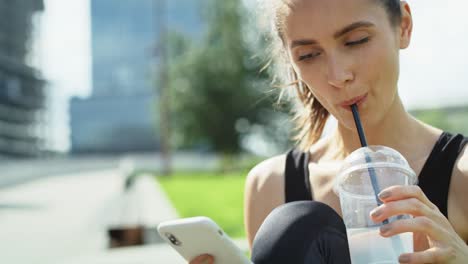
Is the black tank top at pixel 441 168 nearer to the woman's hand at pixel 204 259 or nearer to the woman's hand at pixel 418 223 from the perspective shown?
the woman's hand at pixel 418 223

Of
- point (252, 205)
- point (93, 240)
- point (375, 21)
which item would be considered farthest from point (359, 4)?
point (93, 240)

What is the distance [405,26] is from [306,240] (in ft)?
2.28

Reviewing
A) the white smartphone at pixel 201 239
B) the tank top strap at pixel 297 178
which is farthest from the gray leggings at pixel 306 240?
the tank top strap at pixel 297 178

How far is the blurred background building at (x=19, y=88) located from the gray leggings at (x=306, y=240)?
63902mm

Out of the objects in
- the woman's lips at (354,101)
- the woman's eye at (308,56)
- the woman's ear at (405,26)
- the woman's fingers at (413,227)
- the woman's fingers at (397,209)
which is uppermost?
the woman's ear at (405,26)

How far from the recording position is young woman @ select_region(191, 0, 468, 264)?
4.46 ft

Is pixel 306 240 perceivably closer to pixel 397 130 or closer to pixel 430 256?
pixel 430 256

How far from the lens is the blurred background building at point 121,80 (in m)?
74.7

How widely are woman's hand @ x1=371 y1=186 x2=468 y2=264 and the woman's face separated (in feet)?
1.49

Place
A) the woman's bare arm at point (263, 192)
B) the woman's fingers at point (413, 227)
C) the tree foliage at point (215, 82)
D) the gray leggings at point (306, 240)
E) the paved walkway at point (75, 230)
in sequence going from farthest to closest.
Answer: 1. the tree foliage at point (215, 82)
2. the paved walkway at point (75, 230)
3. the woman's bare arm at point (263, 192)
4. the gray leggings at point (306, 240)
5. the woman's fingers at point (413, 227)

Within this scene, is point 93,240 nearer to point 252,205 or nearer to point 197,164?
point 252,205

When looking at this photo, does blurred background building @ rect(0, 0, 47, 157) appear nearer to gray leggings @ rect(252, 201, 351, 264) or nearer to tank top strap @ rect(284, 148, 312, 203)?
tank top strap @ rect(284, 148, 312, 203)

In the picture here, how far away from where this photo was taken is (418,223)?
4.28ft

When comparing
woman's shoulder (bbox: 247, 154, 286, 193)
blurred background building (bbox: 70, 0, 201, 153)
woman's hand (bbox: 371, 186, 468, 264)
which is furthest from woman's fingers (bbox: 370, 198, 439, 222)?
blurred background building (bbox: 70, 0, 201, 153)
